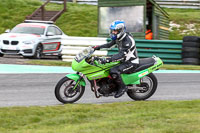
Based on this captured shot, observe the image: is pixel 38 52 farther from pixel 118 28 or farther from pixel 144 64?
pixel 118 28

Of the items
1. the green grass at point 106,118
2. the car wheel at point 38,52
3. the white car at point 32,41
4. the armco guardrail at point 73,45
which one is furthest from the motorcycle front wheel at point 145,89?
the car wheel at point 38,52

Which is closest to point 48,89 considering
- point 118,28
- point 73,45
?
point 118,28

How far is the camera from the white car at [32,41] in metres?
18.0

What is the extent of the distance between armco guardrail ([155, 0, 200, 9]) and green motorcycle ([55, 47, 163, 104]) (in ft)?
94.1

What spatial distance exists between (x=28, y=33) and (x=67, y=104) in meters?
11.2

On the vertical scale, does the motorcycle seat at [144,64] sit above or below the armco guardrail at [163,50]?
above

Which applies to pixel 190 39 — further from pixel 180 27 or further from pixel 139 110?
pixel 180 27

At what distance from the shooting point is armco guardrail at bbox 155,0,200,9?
121 ft

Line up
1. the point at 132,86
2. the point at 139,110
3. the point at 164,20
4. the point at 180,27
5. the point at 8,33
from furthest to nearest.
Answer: the point at 180,27 < the point at 164,20 < the point at 8,33 < the point at 132,86 < the point at 139,110

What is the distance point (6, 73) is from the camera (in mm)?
13375

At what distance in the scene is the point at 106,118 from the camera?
6.75m

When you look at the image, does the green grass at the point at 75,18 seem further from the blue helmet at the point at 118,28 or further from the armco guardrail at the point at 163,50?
the blue helmet at the point at 118,28

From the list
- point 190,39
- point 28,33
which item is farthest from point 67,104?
point 28,33

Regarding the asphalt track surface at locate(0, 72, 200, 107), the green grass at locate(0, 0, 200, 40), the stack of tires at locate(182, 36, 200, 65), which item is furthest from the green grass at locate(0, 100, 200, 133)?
the green grass at locate(0, 0, 200, 40)
